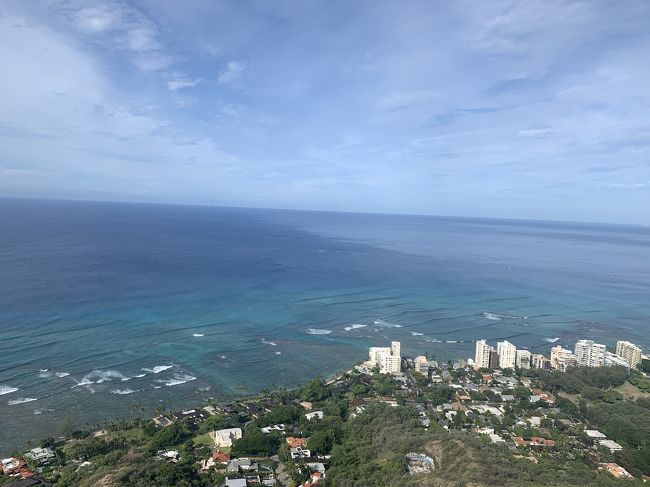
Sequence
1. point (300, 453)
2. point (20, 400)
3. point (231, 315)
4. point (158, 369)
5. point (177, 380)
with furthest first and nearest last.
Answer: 1. point (231, 315)
2. point (158, 369)
3. point (177, 380)
4. point (20, 400)
5. point (300, 453)

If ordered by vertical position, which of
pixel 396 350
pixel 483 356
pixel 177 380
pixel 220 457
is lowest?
pixel 220 457

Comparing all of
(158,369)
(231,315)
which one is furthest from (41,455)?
(231,315)

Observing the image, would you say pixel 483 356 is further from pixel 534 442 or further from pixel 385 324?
pixel 534 442

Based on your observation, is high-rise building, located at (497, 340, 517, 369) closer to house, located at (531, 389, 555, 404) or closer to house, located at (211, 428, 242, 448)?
house, located at (531, 389, 555, 404)

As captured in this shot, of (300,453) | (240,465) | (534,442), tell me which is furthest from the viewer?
(534,442)

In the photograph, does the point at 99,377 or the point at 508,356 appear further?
the point at 508,356

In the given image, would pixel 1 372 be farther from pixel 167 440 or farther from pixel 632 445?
pixel 632 445
